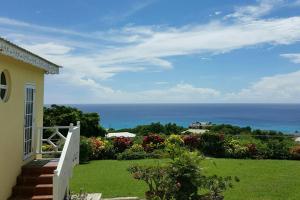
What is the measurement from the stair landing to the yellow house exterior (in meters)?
0.19

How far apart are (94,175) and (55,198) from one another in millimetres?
8179

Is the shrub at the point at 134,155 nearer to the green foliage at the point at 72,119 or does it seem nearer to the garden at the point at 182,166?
the garden at the point at 182,166

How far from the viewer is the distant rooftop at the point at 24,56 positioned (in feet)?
28.2

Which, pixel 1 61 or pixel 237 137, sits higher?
pixel 1 61

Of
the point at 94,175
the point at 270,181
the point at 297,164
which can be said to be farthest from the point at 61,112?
the point at 270,181

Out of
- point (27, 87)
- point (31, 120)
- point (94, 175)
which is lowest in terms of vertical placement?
point (94, 175)

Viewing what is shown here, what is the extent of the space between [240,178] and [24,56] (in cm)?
934

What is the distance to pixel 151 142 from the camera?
78.3ft

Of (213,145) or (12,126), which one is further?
→ (213,145)

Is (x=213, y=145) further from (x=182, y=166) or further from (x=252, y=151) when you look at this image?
(x=182, y=166)

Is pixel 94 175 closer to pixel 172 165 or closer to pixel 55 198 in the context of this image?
pixel 172 165

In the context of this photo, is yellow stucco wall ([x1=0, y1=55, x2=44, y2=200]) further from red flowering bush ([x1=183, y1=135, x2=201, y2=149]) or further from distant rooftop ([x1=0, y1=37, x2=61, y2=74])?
red flowering bush ([x1=183, y1=135, x2=201, y2=149])

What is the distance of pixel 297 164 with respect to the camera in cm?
2006

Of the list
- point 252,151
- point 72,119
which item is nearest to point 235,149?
point 252,151
